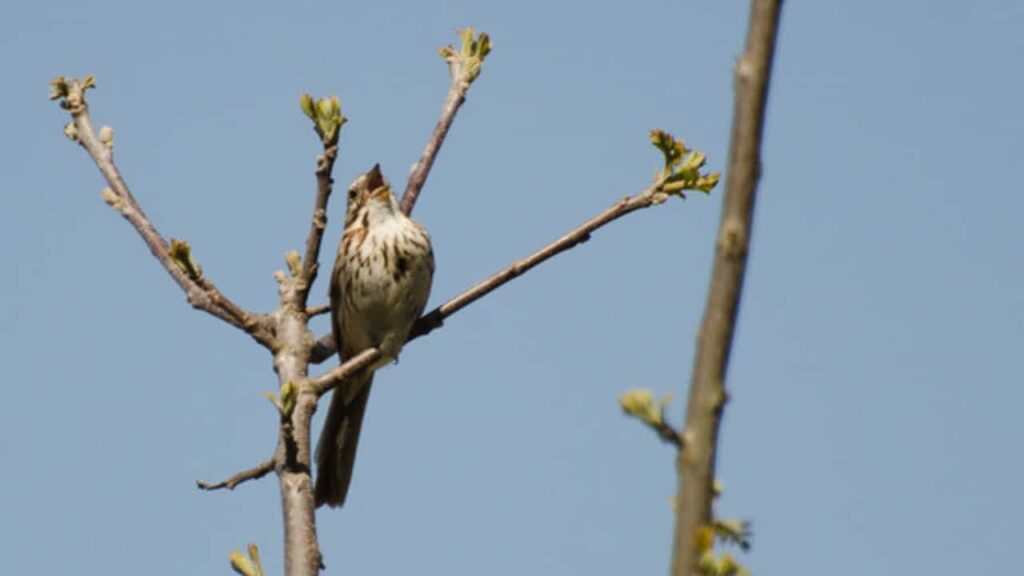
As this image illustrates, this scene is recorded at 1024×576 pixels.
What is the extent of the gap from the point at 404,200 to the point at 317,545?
2.54 m

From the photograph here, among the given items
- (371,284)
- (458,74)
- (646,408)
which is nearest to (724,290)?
(646,408)

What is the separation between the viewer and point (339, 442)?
23.0 feet

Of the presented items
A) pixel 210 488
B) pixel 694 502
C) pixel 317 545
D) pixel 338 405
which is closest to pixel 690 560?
pixel 694 502

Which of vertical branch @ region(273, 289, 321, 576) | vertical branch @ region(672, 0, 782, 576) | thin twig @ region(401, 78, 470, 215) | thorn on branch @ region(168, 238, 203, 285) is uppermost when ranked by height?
thin twig @ region(401, 78, 470, 215)

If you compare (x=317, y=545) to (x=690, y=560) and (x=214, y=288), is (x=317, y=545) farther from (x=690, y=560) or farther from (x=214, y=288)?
(x=690, y=560)

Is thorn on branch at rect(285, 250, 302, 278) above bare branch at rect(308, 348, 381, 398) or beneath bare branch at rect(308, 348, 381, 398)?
above

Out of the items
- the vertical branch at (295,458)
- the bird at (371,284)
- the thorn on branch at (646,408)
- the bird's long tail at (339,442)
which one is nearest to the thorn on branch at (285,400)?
the vertical branch at (295,458)

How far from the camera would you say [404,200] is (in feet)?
20.2

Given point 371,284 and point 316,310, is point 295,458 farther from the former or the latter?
point 371,284

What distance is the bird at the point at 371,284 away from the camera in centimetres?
738

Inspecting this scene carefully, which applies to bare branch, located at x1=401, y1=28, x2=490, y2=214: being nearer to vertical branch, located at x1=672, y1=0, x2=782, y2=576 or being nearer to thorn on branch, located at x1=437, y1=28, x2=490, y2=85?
thorn on branch, located at x1=437, y1=28, x2=490, y2=85

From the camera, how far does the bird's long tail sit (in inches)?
264

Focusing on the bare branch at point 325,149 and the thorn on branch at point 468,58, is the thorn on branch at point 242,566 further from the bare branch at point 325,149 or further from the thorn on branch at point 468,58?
the thorn on branch at point 468,58

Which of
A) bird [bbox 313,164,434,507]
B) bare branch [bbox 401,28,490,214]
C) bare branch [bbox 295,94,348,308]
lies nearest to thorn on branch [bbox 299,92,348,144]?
bare branch [bbox 295,94,348,308]
